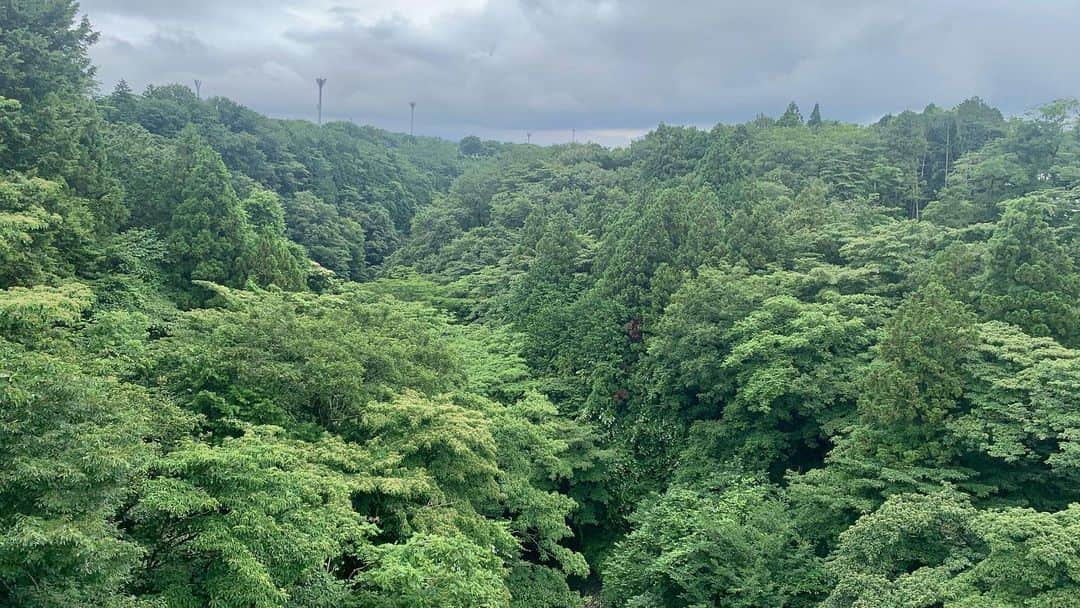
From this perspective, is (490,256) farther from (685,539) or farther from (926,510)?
(926,510)

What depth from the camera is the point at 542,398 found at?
1995cm

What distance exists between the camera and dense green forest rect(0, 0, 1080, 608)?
27.1ft

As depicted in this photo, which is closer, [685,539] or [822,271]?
[685,539]

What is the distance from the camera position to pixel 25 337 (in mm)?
11875

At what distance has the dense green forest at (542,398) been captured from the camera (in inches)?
325

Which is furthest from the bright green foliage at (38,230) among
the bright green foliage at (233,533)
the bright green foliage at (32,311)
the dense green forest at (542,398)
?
the bright green foliage at (233,533)

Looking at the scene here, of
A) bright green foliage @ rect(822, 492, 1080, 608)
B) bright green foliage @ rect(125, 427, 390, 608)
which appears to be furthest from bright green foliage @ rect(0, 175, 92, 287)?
bright green foliage @ rect(822, 492, 1080, 608)

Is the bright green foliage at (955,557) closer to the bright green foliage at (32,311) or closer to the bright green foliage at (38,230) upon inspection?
the bright green foliage at (32,311)

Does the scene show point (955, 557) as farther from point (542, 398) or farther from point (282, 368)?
point (282, 368)

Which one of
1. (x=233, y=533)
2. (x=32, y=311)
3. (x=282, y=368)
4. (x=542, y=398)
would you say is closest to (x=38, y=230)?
(x=32, y=311)

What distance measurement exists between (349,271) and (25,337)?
36294 mm

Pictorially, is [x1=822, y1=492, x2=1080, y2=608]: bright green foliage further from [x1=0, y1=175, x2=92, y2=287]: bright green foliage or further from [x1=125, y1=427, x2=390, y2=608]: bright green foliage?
[x1=0, y1=175, x2=92, y2=287]: bright green foliage

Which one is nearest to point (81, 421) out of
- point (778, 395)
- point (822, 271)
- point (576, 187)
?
point (778, 395)

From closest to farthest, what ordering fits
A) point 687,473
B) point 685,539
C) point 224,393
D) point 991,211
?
point 224,393, point 685,539, point 687,473, point 991,211
